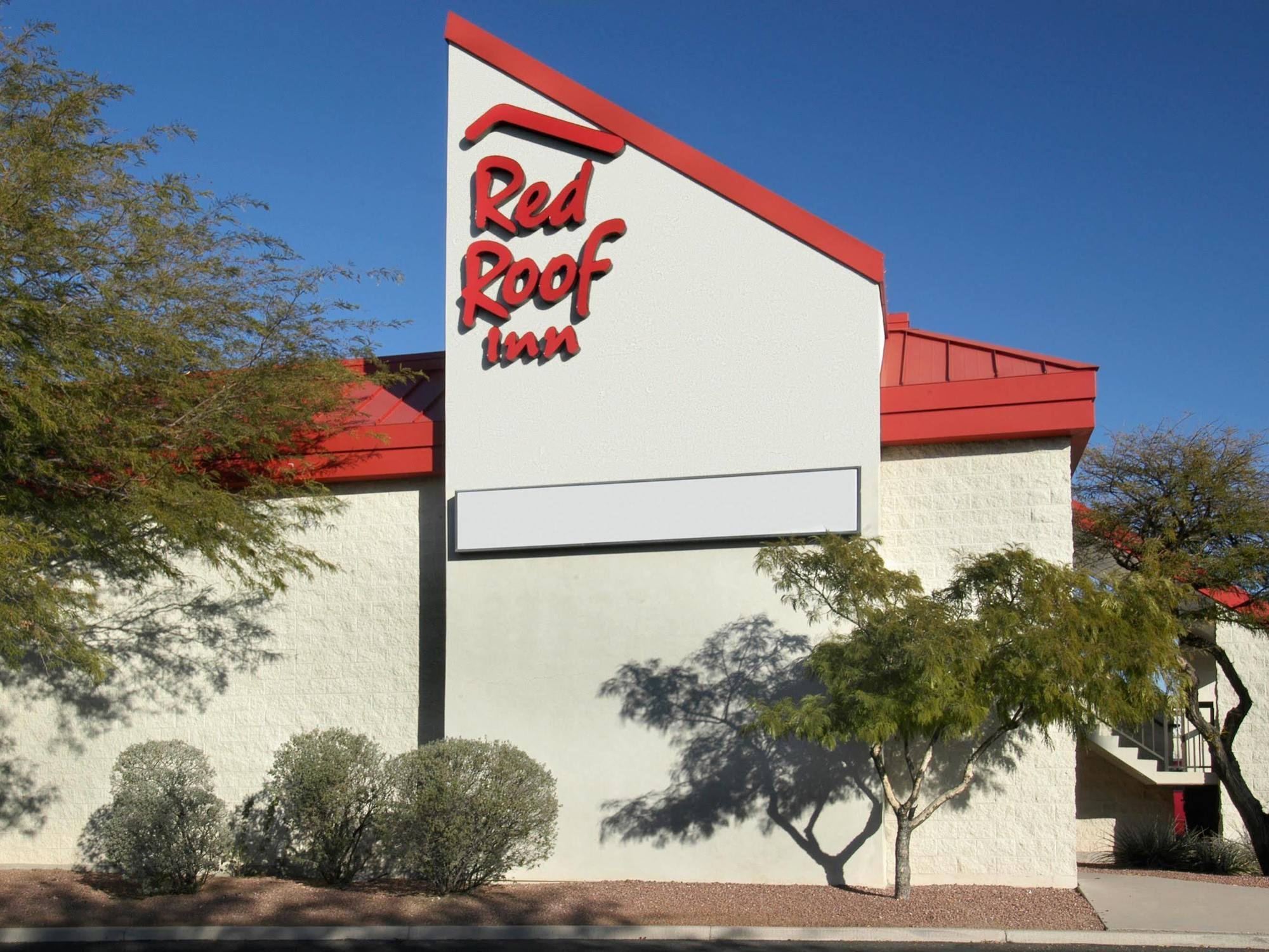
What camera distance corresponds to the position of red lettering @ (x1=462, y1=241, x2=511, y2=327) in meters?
15.7

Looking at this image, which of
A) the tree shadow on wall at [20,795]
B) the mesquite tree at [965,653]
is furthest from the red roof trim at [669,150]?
the tree shadow on wall at [20,795]

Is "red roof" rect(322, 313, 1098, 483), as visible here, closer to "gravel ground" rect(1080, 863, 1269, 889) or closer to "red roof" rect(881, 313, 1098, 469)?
"red roof" rect(881, 313, 1098, 469)

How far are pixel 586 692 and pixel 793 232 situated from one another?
5.99 metres

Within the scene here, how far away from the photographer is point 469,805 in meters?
12.8

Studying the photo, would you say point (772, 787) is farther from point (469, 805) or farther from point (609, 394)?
point (609, 394)

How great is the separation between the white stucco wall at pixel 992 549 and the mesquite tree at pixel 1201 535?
2.28 metres

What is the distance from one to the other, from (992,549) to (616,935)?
19.8 feet

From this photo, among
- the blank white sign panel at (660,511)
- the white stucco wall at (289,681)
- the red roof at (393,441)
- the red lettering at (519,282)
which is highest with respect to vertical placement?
the red lettering at (519,282)

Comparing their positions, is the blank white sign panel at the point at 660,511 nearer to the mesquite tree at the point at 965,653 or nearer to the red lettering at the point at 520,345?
the mesquite tree at the point at 965,653

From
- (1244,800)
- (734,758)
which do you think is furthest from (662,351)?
(1244,800)

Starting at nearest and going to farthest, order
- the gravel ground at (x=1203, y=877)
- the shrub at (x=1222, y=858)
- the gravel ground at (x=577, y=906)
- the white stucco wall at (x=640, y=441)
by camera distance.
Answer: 1. the gravel ground at (x=577, y=906)
2. the white stucco wall at (x=640, y=441)
3. the gravel ground at (x=1203, y=877)
4. the shrub at (x=1222, y=858)

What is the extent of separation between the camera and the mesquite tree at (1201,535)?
16.7 metres

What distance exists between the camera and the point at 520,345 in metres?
15.4

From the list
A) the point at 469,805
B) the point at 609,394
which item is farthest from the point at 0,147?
the point at 469,805
